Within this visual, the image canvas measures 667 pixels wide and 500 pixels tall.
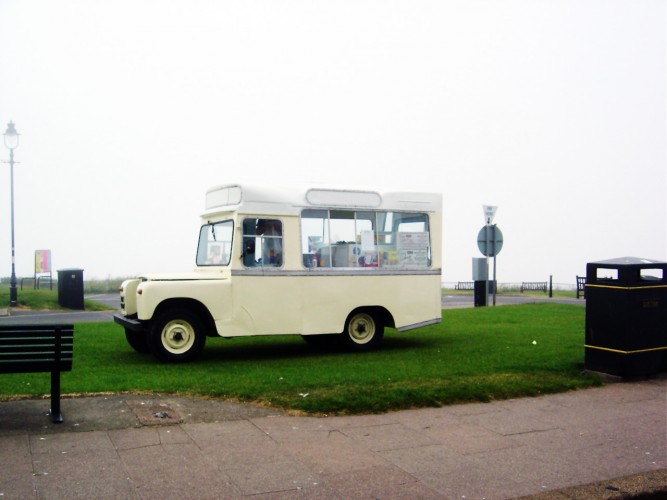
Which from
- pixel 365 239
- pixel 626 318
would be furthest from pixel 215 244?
pixel 626 318

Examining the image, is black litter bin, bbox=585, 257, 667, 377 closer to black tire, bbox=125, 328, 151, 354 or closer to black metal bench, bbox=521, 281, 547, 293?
black tire, bbox=125, 328, 151, 354

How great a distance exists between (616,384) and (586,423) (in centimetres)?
220

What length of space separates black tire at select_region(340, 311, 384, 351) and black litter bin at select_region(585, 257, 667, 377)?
4033mm

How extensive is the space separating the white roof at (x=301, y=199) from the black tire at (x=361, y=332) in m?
1.90

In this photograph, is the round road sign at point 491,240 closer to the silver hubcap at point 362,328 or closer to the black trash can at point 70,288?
the silver hubcap at point 362,328

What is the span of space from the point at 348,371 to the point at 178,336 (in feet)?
9.67

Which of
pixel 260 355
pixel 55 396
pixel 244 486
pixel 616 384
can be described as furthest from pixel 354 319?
pixel 244 486

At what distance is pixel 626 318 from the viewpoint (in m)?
9.77

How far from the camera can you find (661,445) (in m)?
7.16

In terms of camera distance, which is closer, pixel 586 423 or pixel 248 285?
pixel 586 423

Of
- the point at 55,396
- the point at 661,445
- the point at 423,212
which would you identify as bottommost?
the point at 661,445

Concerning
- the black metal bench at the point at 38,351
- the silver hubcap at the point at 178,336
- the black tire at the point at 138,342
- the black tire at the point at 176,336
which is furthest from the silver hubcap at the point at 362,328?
the black metal bench at the point at 38,351

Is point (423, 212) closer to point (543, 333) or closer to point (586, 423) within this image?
point (543, 333)

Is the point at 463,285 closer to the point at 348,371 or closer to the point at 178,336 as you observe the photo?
the point at 178,336
